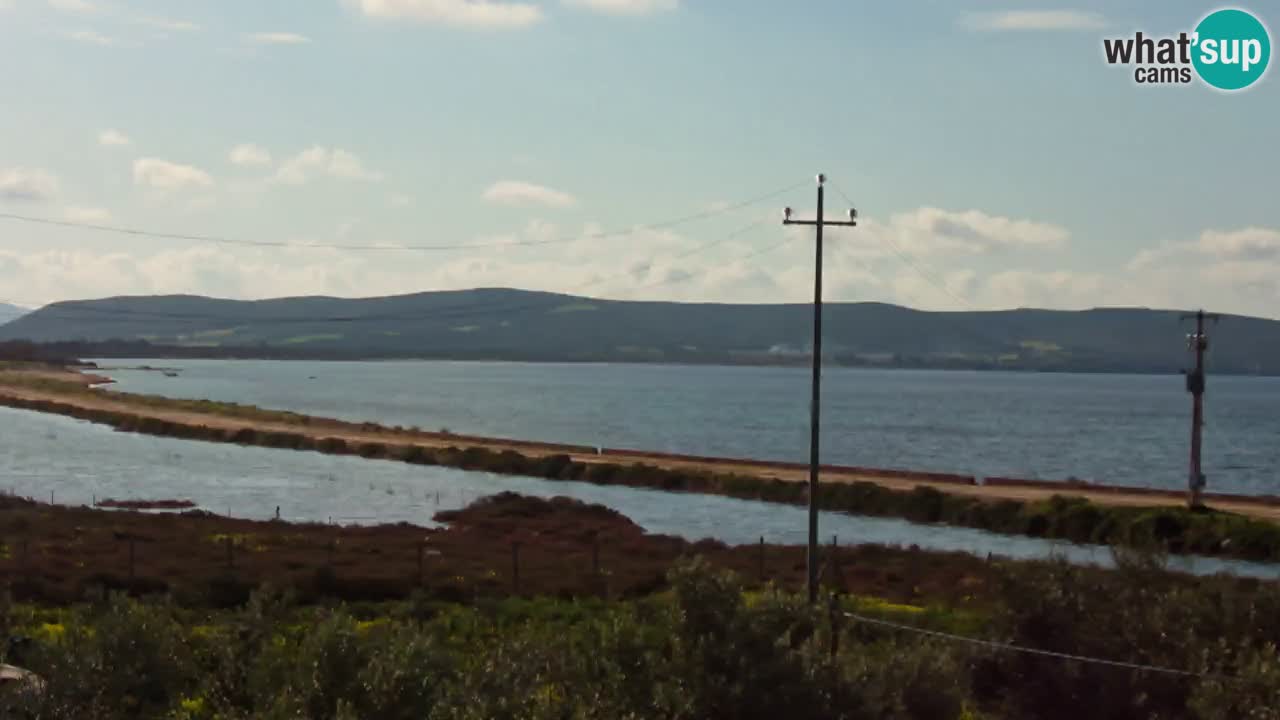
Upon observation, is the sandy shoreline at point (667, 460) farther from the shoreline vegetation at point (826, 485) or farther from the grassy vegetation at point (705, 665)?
the grassy vegetation at point (705, 665)

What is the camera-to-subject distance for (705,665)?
57.7 ft

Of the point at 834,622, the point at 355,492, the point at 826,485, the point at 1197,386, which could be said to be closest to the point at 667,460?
the point at 826,485

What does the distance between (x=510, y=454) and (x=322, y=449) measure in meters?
21.0

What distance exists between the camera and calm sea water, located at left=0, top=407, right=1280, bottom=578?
71938 millimetres

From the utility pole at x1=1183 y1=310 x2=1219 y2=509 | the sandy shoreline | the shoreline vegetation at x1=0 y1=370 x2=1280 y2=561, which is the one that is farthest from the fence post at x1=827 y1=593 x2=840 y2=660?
the sandy shoreline

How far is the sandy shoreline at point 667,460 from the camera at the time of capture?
87000 millimetres

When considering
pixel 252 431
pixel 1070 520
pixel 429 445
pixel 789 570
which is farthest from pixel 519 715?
pixel 252 431

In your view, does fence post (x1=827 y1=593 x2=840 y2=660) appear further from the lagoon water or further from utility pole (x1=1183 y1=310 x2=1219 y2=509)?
utility pole (x1=1183 y1=310 x2=1219 y2=509)

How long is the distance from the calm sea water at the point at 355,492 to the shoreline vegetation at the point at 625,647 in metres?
26.2

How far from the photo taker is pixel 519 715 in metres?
15.4

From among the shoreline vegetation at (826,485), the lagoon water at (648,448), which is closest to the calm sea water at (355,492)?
the lagoon water at (648,448)

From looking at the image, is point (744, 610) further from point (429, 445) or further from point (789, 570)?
point (429, 445)

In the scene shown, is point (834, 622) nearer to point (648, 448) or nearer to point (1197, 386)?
point (1197, 386)

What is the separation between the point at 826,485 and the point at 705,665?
74729 millimetres
